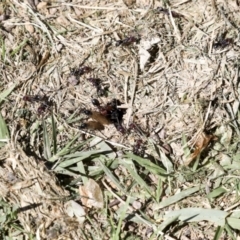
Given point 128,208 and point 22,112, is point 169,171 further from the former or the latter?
point 22,112

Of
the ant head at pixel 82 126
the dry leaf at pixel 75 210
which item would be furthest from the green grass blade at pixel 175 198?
the ant head at pixel 82 126

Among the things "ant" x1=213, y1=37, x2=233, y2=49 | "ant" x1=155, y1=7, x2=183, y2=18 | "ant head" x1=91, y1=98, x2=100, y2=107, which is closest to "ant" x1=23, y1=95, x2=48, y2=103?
"ant head" x1=91, y1=98, x2=100, y2=107

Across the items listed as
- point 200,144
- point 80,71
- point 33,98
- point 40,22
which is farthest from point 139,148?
point 40,22

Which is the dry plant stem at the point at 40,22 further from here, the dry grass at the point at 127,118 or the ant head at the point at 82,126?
the ant head at the point at 82,126

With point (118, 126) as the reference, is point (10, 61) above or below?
above

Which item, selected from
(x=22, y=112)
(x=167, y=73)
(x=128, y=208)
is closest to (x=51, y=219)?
(x=128, y=208)

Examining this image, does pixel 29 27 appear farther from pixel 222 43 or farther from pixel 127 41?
pixel 222 43
